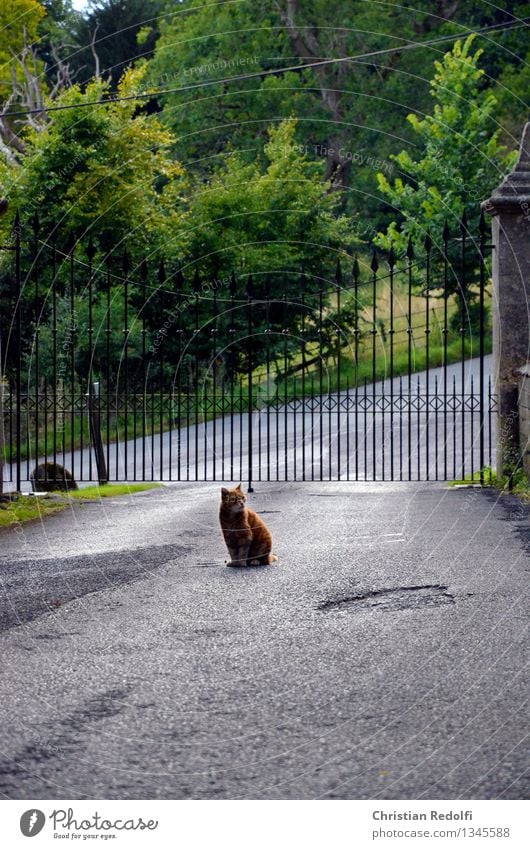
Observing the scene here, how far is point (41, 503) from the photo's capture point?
16.1 m

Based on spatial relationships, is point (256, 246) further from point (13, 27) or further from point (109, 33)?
point (109, 33)

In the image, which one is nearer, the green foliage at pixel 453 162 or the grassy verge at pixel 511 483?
the grassy verge at pixel 511 483

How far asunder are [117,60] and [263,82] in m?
6.95

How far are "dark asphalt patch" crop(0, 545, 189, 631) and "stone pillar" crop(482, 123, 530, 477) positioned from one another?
5930 millimetres

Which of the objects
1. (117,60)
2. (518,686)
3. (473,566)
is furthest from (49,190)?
(518,686)

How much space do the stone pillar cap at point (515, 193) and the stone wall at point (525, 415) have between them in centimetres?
217

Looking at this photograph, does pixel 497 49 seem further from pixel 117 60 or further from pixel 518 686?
pixel 518 686

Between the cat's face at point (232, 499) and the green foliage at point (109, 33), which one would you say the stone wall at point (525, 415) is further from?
the green foliage at point (109, 33)

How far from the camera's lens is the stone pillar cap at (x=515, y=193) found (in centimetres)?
1567

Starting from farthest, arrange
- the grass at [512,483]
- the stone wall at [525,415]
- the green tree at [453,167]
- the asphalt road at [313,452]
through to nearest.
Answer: the green tree at [453,167], the asphalt road at [313,452], the grass at [512,483], the stone wall at [525,415]

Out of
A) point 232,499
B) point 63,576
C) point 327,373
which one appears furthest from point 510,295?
point 327,373
